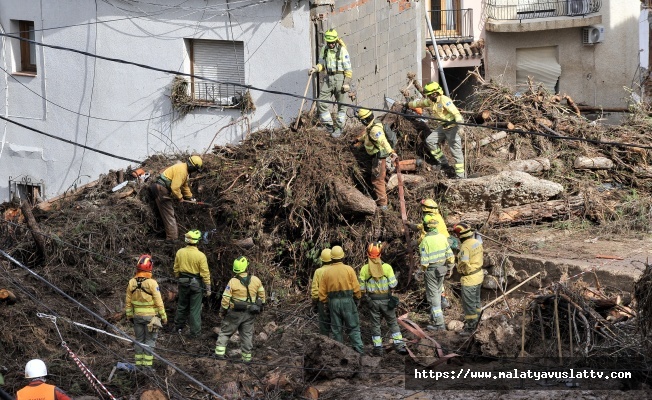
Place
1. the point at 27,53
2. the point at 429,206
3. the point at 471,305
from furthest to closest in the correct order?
the point at 27,53, the point at 429,206, the point at 471,305

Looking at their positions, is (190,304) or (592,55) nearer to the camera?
(190,304)

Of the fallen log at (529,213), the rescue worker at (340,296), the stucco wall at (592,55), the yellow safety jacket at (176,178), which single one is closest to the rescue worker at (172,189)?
the yellow safety jacket at (176,178)

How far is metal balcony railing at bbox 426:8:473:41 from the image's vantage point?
2694cm

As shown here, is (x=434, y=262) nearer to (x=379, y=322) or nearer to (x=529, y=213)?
(x=379, y=322)

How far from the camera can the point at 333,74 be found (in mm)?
19016

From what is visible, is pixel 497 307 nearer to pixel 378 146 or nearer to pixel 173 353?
pixel 378 146

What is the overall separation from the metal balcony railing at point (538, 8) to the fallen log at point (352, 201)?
12260mm

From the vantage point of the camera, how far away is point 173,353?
14.7 meters

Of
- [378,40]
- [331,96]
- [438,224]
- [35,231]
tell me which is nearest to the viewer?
[438,224]

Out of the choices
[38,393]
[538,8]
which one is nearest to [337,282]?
[38,393]

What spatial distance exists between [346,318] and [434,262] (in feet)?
5.53

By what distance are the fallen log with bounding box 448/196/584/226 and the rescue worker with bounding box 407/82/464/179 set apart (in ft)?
2.81

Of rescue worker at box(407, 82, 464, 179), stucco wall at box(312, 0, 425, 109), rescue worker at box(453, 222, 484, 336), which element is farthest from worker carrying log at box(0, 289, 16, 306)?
stucco wall at box(312, 0, 425, 109)

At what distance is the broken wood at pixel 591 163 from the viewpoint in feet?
62.3
